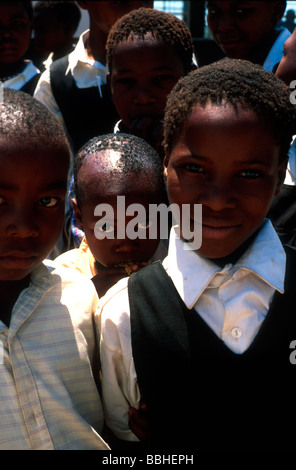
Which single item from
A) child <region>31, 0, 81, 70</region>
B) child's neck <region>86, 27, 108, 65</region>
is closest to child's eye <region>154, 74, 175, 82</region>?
child's neck <region>86, 27, 108, 65</region>

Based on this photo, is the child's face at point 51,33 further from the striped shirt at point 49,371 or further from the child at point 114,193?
the striped shirt at point 49,371

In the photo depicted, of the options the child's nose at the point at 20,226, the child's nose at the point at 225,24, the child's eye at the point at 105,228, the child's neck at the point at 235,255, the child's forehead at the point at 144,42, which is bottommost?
the child's eye at the point at 105,228

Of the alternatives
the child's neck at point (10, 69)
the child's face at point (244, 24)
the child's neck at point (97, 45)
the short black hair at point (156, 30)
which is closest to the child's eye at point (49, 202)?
the short black hair at point (156, 30)

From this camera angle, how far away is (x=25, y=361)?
1339 millimetres

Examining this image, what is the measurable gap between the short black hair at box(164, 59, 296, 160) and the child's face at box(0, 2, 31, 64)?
185 cm

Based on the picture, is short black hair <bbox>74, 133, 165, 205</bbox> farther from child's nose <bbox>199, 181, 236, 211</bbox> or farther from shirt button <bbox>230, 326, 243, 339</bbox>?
shirt button <bbox>230, 326, 243, 339</bbox>

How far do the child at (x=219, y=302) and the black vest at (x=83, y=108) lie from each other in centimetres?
122

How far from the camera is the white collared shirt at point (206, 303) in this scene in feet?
4.34

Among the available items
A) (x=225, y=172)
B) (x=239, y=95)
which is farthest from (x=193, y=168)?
(x=239, y=95)

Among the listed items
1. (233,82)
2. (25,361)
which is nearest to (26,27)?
(233,82)

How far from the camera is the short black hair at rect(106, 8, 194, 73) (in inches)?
84.7

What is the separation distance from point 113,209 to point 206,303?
1.81 ft

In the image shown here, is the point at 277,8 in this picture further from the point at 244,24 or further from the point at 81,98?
the point at 81,98

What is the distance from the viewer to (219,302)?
4.44 ft
